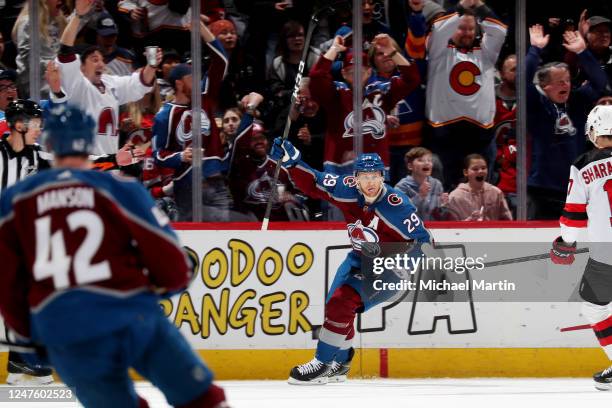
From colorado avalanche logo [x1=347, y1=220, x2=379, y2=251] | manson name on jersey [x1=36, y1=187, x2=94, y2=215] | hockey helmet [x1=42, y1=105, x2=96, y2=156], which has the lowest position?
colorado avalanche logo [x1=347, y1=220, x2=379, y2=251]

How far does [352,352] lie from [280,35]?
5.82 ft

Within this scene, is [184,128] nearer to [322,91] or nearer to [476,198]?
[322,91]

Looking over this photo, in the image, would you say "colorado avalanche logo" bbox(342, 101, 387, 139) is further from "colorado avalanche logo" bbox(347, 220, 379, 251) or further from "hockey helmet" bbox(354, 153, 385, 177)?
"colorado avalanche logo" bbox(347, 220, 379, 251)

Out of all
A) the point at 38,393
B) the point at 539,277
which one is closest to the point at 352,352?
the point at 539,277

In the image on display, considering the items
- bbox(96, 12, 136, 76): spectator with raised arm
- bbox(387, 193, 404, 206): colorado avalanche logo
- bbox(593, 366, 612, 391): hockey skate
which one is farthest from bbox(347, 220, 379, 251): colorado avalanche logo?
bbox(96, 12, 136, 76): spectator with raised arm

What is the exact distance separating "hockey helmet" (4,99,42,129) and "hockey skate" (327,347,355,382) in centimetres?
193

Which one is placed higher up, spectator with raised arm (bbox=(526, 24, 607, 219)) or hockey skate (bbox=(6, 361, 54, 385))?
spectator with raised arm (bbox=(526, 24, 607, 219))

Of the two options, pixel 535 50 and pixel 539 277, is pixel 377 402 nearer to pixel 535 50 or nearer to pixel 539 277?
pixel 539 277

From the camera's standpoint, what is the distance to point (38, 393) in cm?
544

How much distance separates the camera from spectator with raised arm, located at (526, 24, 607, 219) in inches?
253

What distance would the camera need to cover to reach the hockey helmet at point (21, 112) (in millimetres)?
5609

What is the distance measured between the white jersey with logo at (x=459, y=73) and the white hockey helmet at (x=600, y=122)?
0.94 m

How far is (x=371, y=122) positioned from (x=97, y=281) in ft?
12.4

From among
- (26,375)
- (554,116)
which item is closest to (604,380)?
(554,116)
